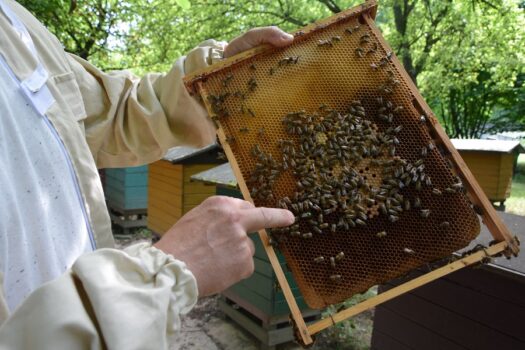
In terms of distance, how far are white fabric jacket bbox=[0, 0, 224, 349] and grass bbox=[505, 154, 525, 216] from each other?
1247 cm

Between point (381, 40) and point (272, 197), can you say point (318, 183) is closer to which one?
point (272, 197)

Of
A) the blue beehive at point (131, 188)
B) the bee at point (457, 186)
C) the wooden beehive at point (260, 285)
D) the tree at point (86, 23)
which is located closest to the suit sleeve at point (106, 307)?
the bee at point (457, 186)

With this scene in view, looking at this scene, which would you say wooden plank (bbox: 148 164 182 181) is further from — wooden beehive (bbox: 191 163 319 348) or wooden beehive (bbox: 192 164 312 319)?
wooden beehive (bbox: 192 164 312 319)

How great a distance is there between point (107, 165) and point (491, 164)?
980 cm

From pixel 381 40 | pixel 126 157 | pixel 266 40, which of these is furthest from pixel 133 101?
pixel 381 40

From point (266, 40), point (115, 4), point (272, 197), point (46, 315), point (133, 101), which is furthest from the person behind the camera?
point (115, 4)

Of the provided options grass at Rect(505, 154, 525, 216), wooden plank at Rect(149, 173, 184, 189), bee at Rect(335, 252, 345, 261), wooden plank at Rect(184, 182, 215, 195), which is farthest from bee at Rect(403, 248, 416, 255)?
grass at Rect(505, 154, 525, 216)

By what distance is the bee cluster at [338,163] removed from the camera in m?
1.79

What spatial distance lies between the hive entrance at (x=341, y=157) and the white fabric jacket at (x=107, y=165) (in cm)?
41

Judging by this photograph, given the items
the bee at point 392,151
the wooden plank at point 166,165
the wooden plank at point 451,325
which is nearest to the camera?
the bee at point 392,151

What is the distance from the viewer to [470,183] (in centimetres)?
187

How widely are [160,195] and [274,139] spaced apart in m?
6.68

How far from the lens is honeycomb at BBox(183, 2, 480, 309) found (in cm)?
174

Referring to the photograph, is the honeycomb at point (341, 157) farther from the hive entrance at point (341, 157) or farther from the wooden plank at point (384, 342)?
the wooden plank at point (384, 342)
